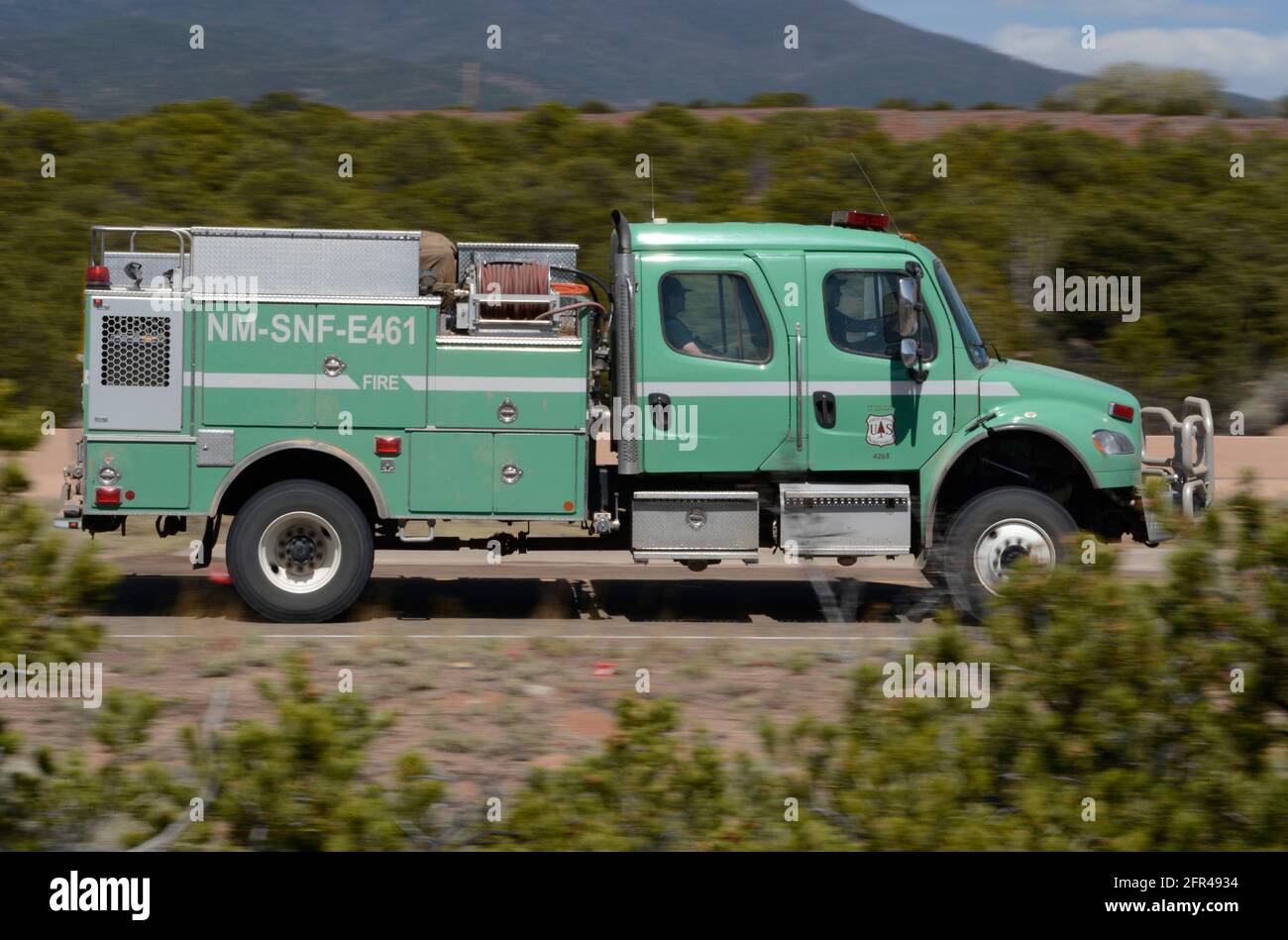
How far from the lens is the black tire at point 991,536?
10672 millimetres

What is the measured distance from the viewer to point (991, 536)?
10.7m

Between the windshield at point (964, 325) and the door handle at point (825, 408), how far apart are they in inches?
42.4

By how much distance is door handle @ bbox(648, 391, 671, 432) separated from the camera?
1057 cm

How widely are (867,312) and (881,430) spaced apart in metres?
0.85

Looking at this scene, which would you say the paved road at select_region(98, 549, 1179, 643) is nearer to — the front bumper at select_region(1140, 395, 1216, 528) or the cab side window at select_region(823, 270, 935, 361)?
the front bumper at select_region(1140, 395, 1216, 528)

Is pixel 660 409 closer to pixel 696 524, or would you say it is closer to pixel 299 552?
pixel 696 524

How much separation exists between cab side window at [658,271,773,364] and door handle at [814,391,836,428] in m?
0.49

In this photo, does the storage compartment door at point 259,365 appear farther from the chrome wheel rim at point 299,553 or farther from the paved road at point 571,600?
the paved road at point 571,600

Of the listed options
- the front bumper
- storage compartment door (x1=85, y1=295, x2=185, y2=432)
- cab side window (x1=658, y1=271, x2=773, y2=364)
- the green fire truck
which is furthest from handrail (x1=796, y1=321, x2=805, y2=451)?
storage compartment door (x1=85, y1=295, x2=185, y2=432)

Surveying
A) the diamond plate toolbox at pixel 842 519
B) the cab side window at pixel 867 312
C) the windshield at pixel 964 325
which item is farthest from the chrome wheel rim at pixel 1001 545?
the cab side window at pixel 867 312

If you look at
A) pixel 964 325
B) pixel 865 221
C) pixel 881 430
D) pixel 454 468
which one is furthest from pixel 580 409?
pixel 964 325

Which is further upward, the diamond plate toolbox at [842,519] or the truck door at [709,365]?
the truck door at [709,365]

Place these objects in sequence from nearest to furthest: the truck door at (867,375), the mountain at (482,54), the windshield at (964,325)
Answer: the truck door at (867,375) → the windshield at (964,325) → the mountain at (482,54)
